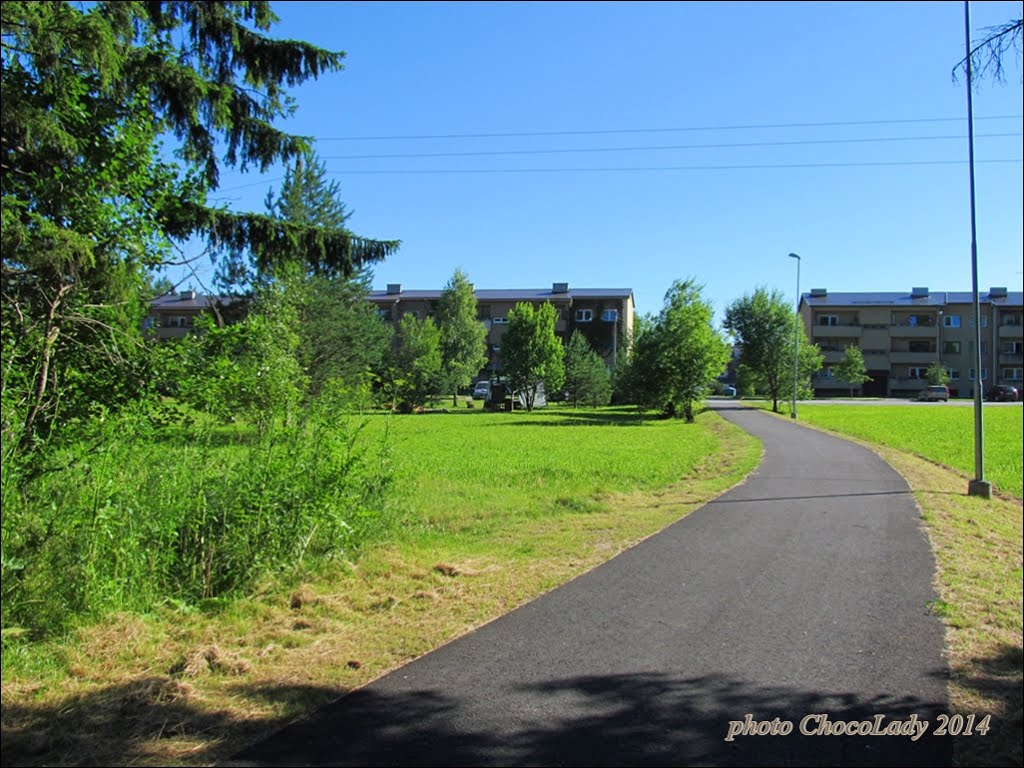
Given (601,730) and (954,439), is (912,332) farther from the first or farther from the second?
(601,730)

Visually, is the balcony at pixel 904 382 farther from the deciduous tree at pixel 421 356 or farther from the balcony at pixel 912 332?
the deciduous tree at pixel 421 356

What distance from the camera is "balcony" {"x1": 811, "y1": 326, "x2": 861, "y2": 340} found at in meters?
86.9

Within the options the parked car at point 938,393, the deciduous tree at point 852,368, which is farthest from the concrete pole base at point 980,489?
the deciduous tree at point 852,368

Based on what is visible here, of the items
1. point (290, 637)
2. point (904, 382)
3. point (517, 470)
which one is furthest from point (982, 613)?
point (904, 382)

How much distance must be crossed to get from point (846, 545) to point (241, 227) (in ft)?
26.9

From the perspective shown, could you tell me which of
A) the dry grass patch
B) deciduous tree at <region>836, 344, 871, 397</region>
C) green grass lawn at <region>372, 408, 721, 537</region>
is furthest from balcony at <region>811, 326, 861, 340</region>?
the dry grass patch

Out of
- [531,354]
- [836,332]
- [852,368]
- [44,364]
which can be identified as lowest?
[44,364]

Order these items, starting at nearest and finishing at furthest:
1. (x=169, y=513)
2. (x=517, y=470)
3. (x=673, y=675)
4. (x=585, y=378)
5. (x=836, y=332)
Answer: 1. (x=673, y=675)
2. (x=169, y=513)
3. (x=517, y=470)
4. (x=585, y=378)
5. (x=836, y=332)

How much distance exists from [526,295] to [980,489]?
7402 cm

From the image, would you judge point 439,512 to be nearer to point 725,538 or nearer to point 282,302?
point 725,538

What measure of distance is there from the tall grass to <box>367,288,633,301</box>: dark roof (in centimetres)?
7605

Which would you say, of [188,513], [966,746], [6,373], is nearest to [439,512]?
[188,513]

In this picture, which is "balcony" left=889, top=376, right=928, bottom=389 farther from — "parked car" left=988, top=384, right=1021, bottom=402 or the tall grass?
the tall grass

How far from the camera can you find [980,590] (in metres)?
6.65
